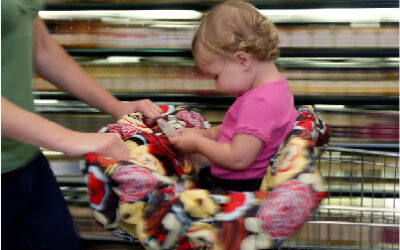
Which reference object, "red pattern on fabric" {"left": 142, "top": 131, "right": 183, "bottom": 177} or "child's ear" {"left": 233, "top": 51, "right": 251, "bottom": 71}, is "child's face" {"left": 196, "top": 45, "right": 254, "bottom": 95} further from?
"red pattern on fabric" {"left": 142, "top": 131, "right": 183, "bottom": 177}

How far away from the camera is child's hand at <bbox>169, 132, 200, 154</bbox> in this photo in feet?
5.05

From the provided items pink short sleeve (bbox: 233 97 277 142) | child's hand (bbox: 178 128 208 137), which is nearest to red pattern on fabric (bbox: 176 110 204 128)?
child's hand (bbox: 178 128 208 137)

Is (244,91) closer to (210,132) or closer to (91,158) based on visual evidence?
(210,132)

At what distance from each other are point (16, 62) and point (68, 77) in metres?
0.29

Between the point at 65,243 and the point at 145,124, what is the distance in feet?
1.31

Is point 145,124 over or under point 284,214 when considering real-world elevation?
over

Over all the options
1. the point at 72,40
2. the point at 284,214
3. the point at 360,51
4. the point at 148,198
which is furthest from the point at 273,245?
the point at 72,40

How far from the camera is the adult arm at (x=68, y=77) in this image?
1673 mm

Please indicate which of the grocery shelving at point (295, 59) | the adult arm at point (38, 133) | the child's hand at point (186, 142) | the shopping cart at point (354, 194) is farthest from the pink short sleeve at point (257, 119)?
the grocery shelving at point (295, 59)

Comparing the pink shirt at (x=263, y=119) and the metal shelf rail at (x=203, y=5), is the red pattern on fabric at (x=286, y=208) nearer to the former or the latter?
the pink shirt at (x=263, y=119)

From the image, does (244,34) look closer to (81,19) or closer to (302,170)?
(302,170)

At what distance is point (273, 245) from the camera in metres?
1.24

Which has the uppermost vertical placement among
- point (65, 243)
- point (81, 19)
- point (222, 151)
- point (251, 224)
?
point (81, 19)

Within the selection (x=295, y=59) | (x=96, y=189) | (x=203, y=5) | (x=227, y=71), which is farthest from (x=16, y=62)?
(x=295, y=59)
